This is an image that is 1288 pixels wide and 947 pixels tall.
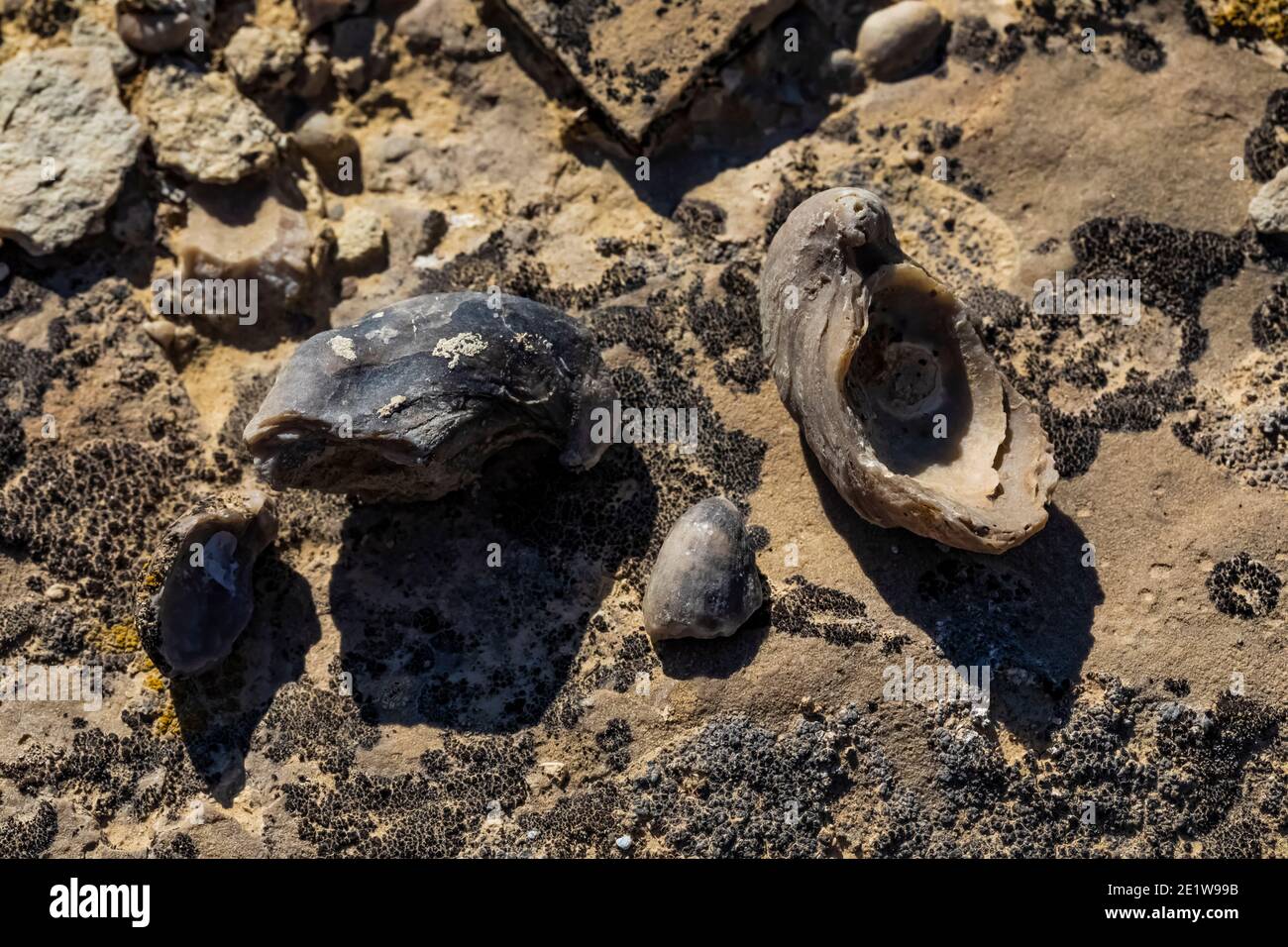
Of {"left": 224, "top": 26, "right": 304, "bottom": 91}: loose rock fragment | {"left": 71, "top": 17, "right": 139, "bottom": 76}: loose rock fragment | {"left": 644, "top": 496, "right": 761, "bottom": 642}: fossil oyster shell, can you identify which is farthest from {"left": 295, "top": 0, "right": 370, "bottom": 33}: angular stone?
{"left": 644, "top": 496, "right": 761, "bottom": 642}: fossil oyster shell

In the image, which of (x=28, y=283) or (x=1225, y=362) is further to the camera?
(x=28, y=283)

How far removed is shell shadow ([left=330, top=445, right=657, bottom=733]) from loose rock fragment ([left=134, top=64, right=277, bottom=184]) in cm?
251

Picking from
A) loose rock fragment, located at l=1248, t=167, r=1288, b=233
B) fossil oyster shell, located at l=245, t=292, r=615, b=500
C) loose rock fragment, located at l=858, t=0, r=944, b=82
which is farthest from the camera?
loose rock fragment, located at l=858, t=0, r=944, b=82

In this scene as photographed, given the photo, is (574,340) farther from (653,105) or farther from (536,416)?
(653,105)

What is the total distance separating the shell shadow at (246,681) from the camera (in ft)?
24.7

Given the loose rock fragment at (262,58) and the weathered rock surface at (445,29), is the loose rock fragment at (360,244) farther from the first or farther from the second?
the weathered rock surface at (445,29)

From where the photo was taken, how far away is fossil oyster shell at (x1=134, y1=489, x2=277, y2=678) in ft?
24.1

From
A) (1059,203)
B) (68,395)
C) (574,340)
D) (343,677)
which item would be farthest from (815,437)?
(68,395)

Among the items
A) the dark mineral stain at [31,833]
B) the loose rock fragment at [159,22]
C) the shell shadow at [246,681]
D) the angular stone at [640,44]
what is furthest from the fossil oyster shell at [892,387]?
the dark mineral stain at [31,833]

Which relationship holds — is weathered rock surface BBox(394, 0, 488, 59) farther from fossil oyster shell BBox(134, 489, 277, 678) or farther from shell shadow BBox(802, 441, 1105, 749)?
shell shadow BBox(802, 441, 1105, 749)

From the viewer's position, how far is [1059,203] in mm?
8453

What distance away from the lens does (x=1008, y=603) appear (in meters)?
7.55

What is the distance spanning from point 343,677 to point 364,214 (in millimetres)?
3159

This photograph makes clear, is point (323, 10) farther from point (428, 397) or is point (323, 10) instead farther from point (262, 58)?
point (428, 397)
